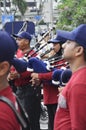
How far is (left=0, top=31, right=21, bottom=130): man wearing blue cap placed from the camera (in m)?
2.05

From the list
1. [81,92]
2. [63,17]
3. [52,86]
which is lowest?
[63,17]

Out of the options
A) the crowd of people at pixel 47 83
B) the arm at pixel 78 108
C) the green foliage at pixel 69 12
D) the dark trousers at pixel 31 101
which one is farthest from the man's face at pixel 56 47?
the green foliage at pixel 69 12

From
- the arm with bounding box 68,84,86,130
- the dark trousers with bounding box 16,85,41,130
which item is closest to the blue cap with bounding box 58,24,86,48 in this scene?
the arm with bounding box 68,84,86,130

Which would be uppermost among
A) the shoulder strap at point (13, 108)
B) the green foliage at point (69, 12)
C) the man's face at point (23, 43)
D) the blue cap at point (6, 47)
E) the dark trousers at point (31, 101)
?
the blue cap at point (6, 47)

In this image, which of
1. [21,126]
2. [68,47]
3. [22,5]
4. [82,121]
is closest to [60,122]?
[82,121]

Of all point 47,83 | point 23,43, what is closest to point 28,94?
point 47,83

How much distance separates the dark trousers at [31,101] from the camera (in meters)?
6.25

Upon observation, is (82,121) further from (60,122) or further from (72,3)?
(72,3)

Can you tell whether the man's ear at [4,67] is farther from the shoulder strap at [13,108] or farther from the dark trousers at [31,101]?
the dark trousers at [31,101]

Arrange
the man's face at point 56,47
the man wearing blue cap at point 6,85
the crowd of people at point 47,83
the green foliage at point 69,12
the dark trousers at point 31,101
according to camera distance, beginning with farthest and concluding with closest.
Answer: the green foliage at point 69,12 < the dark trousers at point 31,101 < the man's face at point 56,47 < the crowd of people at point 47,83 < the man wearing blue cap at point 6,85

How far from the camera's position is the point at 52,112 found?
6.03 meters

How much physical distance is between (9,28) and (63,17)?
301 centimetres

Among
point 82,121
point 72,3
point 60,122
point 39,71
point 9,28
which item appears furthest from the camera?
point 72,3

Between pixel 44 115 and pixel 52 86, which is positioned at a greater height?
pixel 52 86
